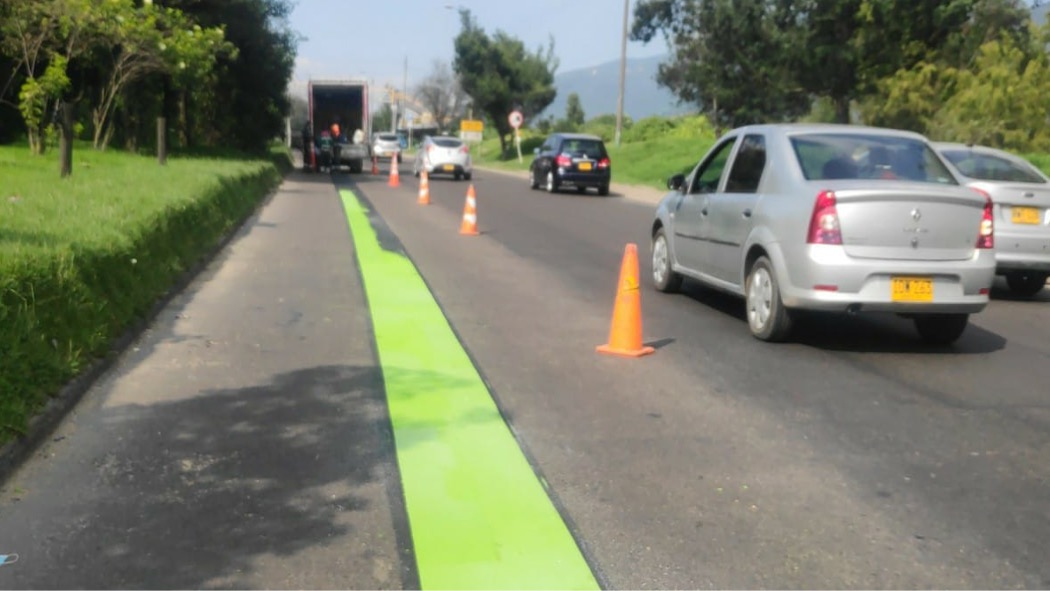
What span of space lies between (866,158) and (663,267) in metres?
3.07

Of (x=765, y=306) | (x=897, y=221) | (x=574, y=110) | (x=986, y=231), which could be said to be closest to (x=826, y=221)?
(x=897, y=221)

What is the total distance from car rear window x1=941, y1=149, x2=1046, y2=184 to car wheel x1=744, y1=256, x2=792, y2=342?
4544 mm

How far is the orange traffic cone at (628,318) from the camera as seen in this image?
828cm

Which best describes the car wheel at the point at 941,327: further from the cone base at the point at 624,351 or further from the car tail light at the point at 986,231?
the cone base at the point at 624,351

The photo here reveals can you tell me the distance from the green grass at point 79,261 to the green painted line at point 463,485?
1943 mm

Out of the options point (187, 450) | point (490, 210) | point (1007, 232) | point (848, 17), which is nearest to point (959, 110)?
point (848, 17)

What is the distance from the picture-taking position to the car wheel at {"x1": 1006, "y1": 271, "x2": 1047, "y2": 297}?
12.4m

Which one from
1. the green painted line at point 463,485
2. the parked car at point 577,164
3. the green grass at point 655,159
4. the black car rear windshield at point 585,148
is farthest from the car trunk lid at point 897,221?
the green grass at point 655,159

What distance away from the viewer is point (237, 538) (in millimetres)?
4598

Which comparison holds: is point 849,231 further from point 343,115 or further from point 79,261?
point 343,115

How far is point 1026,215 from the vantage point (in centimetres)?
1178

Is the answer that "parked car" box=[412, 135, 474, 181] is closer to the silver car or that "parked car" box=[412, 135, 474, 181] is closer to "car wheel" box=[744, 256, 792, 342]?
the silver car

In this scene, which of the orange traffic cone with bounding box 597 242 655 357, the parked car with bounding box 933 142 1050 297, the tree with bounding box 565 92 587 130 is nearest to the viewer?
the orange traffic cone with bounding box 597 242 655 357

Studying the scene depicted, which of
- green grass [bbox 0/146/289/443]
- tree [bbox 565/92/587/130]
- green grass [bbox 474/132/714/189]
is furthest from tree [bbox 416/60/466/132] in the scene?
green grass [bbox 0/146/289/443]
